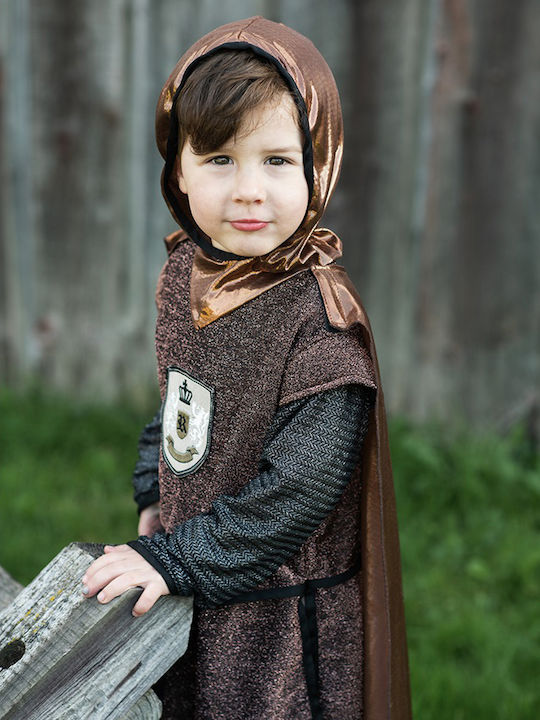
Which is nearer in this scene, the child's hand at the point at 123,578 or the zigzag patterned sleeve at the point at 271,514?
the child's hand at the point at 123,578

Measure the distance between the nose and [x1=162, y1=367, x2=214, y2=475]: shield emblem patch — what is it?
0.34 m

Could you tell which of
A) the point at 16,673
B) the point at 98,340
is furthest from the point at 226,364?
the point at 98,340

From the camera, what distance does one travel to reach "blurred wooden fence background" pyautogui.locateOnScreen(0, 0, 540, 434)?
342 cm

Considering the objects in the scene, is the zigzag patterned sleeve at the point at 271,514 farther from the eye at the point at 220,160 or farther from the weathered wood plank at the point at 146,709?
the eye at the point at 220,160

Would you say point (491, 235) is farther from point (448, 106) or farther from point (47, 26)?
point (47, 26)

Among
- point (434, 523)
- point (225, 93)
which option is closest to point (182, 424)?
point (225, 93)

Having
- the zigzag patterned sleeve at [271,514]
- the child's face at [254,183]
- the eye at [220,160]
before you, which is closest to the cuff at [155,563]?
the zigzag patterned sleeve at [271,514]

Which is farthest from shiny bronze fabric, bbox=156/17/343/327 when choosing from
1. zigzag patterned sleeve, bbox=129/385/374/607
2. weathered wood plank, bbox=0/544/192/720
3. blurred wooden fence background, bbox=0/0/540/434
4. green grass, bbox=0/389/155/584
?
blurred wooden fence background, bbox=0/0/540/434

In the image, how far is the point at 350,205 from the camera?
362 centimetres

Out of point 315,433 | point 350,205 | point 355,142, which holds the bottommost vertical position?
point 315,433

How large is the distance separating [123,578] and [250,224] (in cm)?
59

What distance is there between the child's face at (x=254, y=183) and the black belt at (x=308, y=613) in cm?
60

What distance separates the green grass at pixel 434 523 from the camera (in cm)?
267

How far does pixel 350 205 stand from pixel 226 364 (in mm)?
2281
